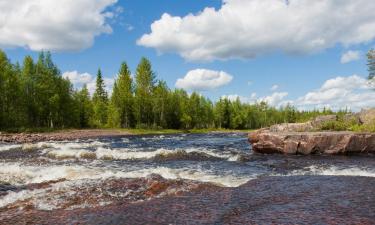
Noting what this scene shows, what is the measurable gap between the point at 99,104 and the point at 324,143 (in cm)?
10157

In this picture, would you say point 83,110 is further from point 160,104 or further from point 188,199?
point 188,199

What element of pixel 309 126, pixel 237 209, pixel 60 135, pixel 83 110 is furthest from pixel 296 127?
pixel 83 110

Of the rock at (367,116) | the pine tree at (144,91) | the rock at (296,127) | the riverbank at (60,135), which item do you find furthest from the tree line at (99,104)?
the rock at (367,116)

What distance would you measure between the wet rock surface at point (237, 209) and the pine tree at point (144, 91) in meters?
90.6

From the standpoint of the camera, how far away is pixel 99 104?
120000mm

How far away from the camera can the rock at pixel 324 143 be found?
26.8 meters

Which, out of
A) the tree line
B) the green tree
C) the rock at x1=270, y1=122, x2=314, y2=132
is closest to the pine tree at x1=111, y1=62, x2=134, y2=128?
the tree line

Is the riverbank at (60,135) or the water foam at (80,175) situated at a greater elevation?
the riverbank at (60,135)

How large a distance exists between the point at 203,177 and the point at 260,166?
608 cm

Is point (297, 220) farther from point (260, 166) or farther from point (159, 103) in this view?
point (159, 103)

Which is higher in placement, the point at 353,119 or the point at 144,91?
the point at 144,91

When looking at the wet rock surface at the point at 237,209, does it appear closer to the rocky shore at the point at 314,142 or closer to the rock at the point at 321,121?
the rocky shore at the point at 314,142

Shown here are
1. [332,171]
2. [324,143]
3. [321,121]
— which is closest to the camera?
[332,171]

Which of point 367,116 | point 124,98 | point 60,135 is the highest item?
point 124,98
